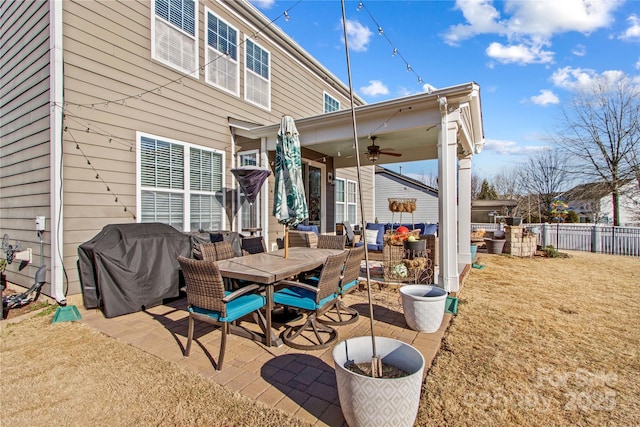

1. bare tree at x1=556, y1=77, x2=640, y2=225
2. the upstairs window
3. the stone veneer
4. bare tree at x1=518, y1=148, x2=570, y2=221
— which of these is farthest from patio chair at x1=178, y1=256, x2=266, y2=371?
bare tree at x1=518, y1=148, x2=570, y2=221

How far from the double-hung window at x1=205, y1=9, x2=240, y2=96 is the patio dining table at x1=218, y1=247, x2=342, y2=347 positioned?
13.5 ft

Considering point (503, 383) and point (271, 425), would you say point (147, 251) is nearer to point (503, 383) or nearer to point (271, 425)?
point (271, 425)

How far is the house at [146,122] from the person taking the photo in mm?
4098

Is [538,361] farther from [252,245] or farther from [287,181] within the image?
[252,245]

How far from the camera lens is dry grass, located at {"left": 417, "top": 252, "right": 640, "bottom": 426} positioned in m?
2.00

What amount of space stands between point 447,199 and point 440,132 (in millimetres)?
986

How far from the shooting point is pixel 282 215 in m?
4.05

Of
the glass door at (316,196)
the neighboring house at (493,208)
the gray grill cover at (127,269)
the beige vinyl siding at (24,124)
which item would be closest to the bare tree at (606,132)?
the neighboring house at (493,208)

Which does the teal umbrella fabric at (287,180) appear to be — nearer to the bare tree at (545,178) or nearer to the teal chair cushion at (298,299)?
the teal chair cushion at (298,299)

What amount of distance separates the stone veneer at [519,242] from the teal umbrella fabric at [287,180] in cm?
801

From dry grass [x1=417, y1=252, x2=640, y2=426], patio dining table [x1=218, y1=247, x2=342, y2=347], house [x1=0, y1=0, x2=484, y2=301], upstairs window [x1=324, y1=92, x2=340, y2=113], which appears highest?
upstairs window [x1=324, y1=92, x2=340, y2=113]

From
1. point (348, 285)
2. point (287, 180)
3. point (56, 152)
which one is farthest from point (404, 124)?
point (56, 152)

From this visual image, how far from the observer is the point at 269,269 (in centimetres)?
315

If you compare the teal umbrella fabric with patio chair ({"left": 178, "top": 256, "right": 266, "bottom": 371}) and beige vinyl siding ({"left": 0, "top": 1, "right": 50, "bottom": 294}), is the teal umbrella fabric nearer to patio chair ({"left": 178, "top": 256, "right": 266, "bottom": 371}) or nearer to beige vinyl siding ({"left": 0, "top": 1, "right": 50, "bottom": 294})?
patio chair ({"left": 178, "top": 256, "right": 266, "bottom": 371})
